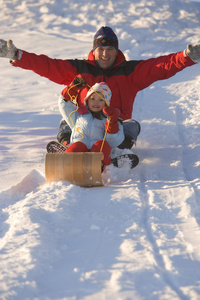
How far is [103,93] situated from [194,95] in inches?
89.9

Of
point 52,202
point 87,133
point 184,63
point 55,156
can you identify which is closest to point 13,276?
point 52,202

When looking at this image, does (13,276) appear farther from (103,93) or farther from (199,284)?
(103,93)

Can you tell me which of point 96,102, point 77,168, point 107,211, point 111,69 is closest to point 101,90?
point 96,102

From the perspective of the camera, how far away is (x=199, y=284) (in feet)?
6.66

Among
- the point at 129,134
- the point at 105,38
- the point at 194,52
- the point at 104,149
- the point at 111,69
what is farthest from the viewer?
the point at 111,69

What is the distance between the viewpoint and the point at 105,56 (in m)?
4.21

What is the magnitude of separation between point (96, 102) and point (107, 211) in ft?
4.05

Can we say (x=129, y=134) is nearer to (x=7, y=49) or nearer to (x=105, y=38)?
(x=105, y=38)

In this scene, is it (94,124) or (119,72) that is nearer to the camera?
(94,124)

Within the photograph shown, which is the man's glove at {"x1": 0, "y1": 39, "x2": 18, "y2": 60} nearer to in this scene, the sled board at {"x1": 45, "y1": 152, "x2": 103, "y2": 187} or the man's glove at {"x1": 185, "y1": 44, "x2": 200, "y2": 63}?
the sled board at {"x1": 45, "y1": 152, "x2": 103, "y2": 187}

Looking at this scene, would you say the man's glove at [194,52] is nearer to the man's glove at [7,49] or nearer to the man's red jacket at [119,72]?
the man's red jacket at [119,72]

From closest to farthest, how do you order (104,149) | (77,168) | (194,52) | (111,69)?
(77,168) → (104,149) → (194,52) → (111,69)

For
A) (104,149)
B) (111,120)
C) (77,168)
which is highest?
(111,120)

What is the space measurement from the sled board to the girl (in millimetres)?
194
